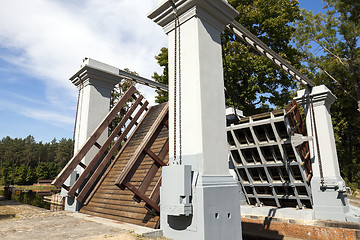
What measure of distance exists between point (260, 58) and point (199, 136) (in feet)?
37.5

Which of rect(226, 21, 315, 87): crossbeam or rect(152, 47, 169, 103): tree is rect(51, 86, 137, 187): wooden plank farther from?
rect(152, 47, 169, 103): tree

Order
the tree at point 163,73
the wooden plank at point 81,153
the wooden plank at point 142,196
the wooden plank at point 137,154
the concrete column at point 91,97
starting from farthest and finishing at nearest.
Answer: the tree at point 163,73 < the concrete column at point 91,97 < the wooden plank at point 81,153 < the wooden plank at point 142,196 < the wooden plank at point 137,154

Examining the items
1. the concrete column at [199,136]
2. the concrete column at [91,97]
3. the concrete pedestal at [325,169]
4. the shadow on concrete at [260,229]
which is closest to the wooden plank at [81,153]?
the concrete column at [91,97]

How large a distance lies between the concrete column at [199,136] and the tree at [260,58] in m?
9.72

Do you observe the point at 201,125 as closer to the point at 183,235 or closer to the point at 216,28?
the point at 183,235

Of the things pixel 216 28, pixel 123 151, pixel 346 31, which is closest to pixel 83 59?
pixel 123 151

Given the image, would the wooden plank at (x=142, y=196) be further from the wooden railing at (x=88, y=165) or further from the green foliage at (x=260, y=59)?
the green foliage at (x=260, y=59)

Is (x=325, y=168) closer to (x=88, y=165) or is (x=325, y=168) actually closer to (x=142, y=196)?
(x=142, y=196)

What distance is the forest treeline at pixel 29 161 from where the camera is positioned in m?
49.2

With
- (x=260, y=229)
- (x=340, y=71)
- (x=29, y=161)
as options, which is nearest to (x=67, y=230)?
(x=260, y=229)

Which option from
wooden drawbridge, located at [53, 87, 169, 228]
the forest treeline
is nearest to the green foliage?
wooden drawbridge, located at [53, 87, 169, 228]

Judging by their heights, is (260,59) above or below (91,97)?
above

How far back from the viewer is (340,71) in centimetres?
1914

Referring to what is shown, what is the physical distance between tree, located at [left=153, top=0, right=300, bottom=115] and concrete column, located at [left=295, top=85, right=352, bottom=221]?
5.12 m
